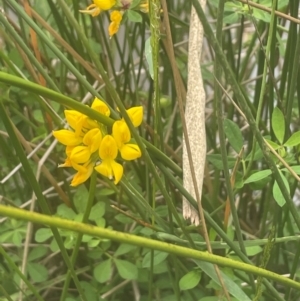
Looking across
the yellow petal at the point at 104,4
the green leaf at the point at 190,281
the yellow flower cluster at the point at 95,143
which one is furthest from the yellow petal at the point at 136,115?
the green leaf at the point at 190,281

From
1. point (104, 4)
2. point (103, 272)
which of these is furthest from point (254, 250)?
point (104, 4)

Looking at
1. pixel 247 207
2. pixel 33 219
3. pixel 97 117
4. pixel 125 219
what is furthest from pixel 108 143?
pixel 247 207

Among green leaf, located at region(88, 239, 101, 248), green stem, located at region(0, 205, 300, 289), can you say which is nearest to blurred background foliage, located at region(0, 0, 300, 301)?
green leaf, located at region(88, 239, 101, 248)

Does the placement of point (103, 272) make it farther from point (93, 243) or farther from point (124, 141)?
point (124, 141)

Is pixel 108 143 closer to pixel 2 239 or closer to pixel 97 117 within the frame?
pixel 97 117

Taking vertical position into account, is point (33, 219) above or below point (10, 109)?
above

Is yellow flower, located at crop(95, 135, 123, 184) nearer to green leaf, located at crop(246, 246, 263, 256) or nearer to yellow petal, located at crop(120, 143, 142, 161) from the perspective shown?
yellow petal, located at crop(120, 143, 142, 161)
